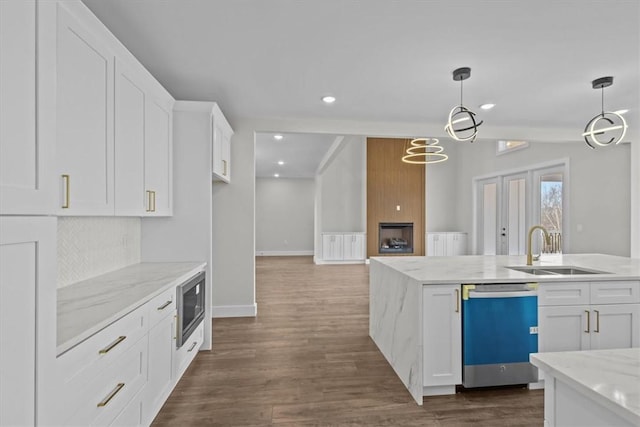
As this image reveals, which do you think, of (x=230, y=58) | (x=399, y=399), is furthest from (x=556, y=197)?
(x=230, y=58)

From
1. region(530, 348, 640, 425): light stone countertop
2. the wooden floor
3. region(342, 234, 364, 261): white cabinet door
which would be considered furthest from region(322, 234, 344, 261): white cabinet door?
region(530, 348, 640, 425): light stone countertop

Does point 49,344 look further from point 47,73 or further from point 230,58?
point 230,58

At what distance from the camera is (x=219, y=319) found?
4168mm

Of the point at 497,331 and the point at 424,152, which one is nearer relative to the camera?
the point at 497,331

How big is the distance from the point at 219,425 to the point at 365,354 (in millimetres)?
1501

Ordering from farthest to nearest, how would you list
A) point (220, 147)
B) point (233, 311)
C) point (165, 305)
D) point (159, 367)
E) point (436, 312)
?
1. point (233, 311)
2. point (220, 147)
3. point (436, 312)
4. point (165, 305)
5. point (159, 367)

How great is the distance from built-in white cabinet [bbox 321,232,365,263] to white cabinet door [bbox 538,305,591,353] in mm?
6763

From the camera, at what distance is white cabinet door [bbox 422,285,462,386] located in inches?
91.3

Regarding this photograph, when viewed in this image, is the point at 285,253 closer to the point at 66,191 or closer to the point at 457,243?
the point at 457,243

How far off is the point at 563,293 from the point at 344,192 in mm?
7570

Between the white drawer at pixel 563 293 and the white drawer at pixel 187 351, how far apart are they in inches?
107

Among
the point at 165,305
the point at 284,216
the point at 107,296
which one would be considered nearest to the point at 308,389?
the point at 165,305

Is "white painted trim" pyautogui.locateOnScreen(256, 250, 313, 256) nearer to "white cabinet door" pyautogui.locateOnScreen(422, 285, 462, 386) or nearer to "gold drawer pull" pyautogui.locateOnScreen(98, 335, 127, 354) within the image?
"white cabinet door" pyautogui.locateOnScreen(422, 285, 462, 386)

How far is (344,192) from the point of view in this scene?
981cm
